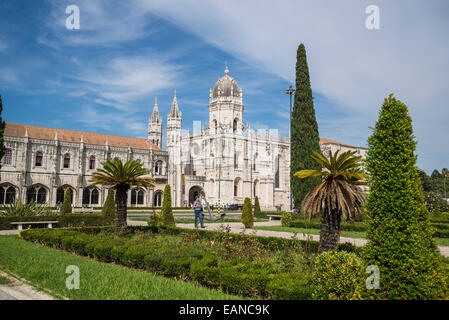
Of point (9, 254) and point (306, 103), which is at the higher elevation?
point (306, 103)

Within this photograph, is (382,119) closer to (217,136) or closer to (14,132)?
(14,132)

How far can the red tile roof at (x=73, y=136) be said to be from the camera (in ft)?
129

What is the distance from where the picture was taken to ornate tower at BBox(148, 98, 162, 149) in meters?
65.8

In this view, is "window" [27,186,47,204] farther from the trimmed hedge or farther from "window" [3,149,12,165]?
the trimmed hedge

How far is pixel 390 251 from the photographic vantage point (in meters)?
5.22

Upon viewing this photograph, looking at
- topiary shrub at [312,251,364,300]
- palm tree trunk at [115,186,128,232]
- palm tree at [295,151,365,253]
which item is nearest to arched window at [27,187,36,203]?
palm tree trunk at [115,186,128,232]

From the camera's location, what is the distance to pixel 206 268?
712cm

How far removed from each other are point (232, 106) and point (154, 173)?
56.7ft

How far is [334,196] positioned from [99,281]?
20.9 feet

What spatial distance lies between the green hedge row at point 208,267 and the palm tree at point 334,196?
114cm

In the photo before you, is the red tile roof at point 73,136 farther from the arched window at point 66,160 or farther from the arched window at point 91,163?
the arched window at point 91,163

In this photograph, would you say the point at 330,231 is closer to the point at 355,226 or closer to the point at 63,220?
the point at 355,226

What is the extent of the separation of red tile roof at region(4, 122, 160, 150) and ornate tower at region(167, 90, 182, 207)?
12.0ft

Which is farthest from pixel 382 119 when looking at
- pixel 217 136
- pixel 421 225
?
pixel 217 136
